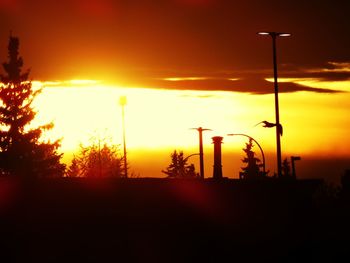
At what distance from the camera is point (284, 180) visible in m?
41.8

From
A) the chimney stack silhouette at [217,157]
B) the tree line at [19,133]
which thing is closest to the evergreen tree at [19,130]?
the tree line at [19,133]

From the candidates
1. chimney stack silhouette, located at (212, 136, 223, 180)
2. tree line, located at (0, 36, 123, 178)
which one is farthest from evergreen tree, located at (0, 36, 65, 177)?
chimney stack silhouette, located at (212, 136, 223, 180)

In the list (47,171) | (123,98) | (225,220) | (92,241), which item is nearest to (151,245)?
(92,241)

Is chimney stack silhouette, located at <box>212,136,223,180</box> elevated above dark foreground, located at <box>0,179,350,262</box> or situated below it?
above

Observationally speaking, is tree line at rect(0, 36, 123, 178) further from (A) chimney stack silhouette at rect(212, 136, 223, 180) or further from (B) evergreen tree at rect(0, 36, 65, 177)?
(A) chimney stack silhouette at rect(212, 136, 223, 180)

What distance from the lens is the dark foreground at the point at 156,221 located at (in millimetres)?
32406

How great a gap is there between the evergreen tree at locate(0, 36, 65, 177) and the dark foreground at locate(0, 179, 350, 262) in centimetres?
4473

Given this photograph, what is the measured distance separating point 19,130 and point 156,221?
54.9 meters

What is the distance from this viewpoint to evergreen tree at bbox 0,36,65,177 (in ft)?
278

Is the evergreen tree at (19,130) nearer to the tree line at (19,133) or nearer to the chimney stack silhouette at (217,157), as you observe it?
the tree line at (19,133)

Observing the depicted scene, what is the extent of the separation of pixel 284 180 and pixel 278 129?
29.2 feet

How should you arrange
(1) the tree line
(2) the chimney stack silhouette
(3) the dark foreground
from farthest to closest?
(1) the tree line < (2) the chimney stack silhouette < (3) the dark foreground

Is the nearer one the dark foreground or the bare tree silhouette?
the dark foreground

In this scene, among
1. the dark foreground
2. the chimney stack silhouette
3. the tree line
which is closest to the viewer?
the dark foreground
